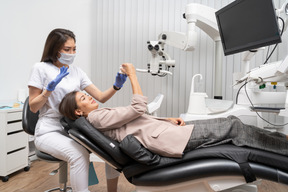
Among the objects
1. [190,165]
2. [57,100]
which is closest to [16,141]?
[57,100]

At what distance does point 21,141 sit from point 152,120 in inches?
65.2

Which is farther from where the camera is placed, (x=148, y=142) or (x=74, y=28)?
(x=74, y=28)

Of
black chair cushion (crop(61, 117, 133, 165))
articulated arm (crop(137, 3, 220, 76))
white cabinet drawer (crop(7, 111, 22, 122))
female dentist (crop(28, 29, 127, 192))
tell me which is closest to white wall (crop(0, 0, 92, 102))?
white cabinet drawer (crop(7, 111, 22, 122))

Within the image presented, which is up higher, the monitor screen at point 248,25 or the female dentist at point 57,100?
the monitor screen at point 248,25

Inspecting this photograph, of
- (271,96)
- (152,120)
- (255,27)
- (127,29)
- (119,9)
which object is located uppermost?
(119,9)

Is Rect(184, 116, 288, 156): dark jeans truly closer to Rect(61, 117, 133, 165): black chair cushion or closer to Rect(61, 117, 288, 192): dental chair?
Rect(61, 117, 288, 192): dental chair

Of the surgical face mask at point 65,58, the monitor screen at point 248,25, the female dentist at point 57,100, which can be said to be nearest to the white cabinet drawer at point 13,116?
the female dentist at point 57,100

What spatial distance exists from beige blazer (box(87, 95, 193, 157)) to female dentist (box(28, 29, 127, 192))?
0.24 m

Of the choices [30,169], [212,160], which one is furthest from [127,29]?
[212,160]

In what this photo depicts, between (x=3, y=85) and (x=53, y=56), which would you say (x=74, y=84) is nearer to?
(x=53, y=56)

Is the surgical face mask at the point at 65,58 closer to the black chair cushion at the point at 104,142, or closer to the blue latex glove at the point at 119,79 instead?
the blue latex glove at the point at 119,79

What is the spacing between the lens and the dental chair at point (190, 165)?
0.97 meters

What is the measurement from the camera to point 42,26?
9.40 ft

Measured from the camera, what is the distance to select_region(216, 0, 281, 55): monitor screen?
1296 millimetres
